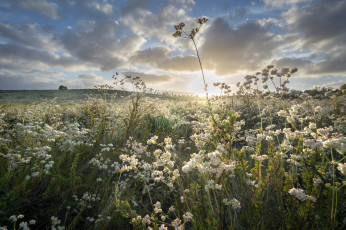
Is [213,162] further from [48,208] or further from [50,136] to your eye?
[50,136]

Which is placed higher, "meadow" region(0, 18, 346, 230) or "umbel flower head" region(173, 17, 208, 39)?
"umbel flower head" region(173, 17, 208, 39)

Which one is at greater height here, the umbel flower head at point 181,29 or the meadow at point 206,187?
the umbel flower head at point 181,29

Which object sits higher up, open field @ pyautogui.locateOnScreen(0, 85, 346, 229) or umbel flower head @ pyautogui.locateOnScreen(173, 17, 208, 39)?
umbel flower head @ pyautogui.locateOnScreen(173, 17, 208, 39)

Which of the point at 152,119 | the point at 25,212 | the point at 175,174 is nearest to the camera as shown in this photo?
the point at 175,174

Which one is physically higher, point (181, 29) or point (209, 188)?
point (181, 29)

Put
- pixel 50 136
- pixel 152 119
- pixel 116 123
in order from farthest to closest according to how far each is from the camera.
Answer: pixel 152 119, pixel 116 123, pixel 50 136

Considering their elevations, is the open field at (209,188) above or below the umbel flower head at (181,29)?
below

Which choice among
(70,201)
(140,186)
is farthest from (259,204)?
(70,201)

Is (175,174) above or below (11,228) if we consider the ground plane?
above

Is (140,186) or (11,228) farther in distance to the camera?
(140,186)

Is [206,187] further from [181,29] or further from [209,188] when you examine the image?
[181,29]

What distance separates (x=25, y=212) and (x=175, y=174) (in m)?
2.34

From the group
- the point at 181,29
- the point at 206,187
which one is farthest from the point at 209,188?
the point at 181,29

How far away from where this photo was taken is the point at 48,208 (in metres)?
2.68
